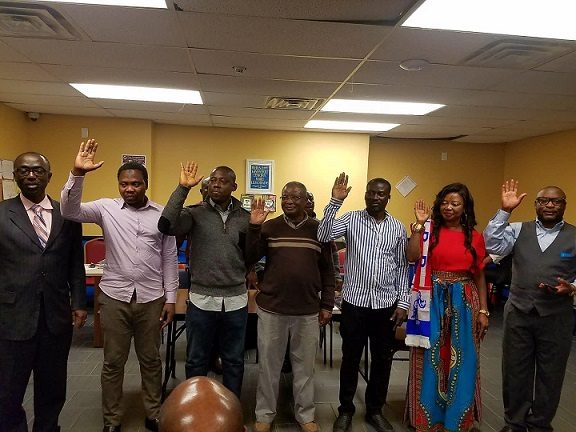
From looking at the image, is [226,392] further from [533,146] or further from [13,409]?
[533,146]

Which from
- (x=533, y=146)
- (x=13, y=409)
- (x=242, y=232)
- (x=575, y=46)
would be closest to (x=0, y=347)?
(x=13, y=409)

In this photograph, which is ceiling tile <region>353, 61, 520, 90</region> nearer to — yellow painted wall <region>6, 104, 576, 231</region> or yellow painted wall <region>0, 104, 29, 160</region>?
yellow painted wall <region>6, 104, 576, 231</region>

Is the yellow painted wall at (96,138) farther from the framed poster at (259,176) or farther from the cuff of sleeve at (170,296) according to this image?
the cuff of sleeve at (170,296)

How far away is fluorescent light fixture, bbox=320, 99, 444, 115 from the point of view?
13.8 ft

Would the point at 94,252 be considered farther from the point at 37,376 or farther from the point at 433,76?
the point at 433,76

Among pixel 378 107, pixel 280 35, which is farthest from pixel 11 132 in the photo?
pixel 378 107

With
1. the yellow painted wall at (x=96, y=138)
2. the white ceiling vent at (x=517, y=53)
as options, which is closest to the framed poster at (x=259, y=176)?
the yellow painted wall at (x=96, y=138)

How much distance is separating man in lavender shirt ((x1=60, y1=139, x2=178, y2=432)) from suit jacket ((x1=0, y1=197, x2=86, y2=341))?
23 centimetres

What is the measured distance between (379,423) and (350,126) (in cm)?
406

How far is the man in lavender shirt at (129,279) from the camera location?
89.7 inches

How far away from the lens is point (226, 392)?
29.8 inches

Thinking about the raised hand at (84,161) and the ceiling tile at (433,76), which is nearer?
the raised hand at (84,161)

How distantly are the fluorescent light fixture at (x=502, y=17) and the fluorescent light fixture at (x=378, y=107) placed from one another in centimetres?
186

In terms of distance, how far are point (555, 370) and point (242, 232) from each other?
2.08 metres
